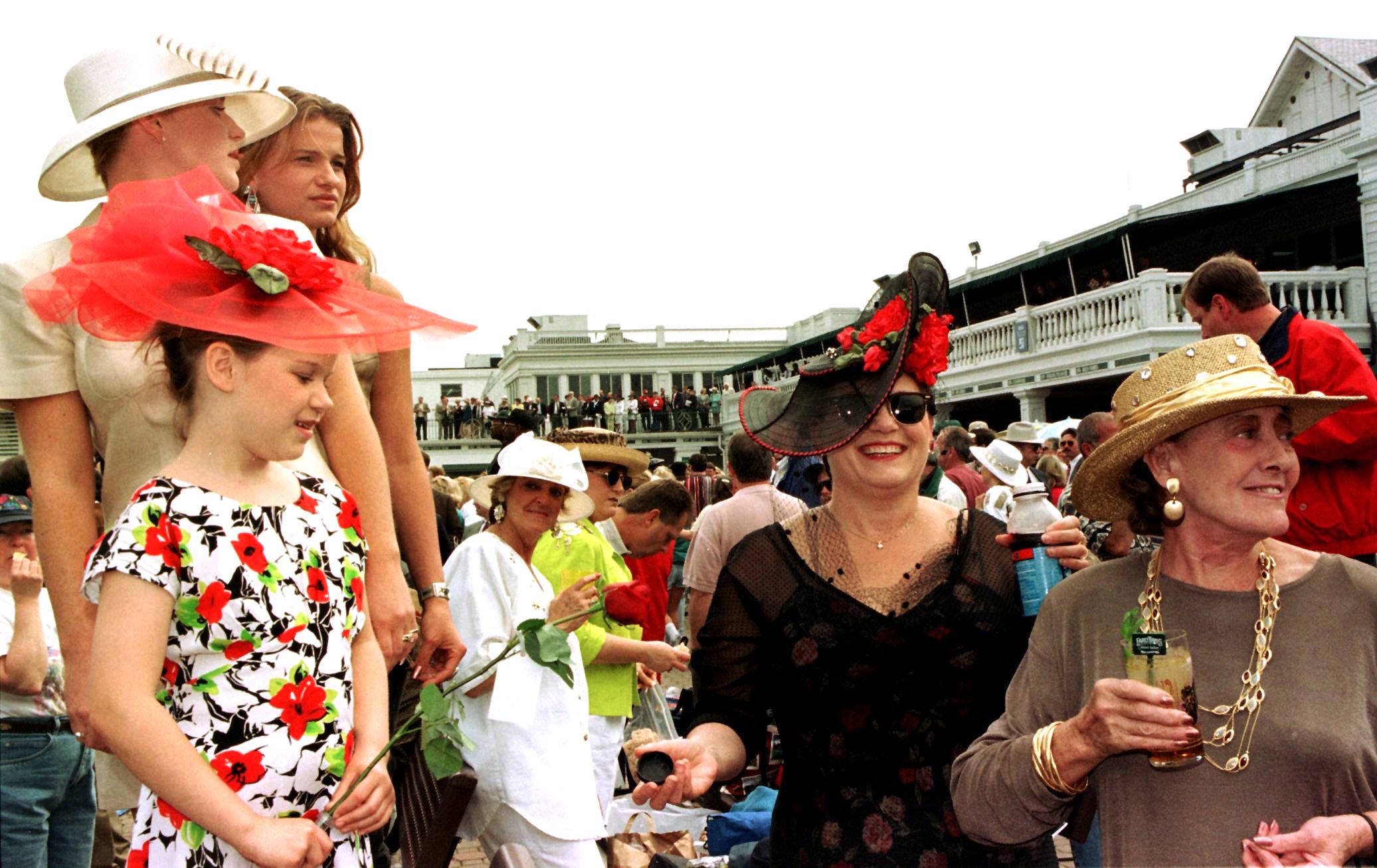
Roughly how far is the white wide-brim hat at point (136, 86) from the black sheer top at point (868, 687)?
1541mm

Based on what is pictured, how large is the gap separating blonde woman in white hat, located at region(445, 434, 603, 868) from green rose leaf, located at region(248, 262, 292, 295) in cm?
200

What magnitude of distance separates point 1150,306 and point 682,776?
56.9ft

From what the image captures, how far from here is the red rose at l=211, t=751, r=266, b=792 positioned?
1.93m

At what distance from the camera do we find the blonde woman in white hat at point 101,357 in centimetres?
215

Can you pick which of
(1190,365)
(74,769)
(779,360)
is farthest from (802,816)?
(779,360)

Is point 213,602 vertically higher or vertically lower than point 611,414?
lower

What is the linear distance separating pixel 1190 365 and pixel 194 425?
1.89 m

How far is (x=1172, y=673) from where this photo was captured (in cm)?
193

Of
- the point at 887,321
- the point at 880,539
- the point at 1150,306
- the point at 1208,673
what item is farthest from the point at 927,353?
the point at 1150,306

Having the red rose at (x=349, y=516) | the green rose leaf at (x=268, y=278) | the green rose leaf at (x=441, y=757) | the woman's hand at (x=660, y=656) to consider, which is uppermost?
the green rose leaf at (x=268, y=278)

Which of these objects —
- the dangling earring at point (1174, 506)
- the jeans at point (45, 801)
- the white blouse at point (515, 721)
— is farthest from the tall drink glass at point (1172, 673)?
the jeans at point (45, 801)

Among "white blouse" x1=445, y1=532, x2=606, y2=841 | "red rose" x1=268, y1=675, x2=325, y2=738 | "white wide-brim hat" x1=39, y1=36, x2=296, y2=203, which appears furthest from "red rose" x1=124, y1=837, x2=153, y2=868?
"white blouse" x1=445, y1=532, x2=606, y2=841

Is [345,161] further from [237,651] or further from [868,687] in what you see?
[868,687]

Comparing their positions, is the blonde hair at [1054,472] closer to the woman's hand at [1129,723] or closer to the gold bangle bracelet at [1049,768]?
the gold bangle bracelet at [1049,768]
